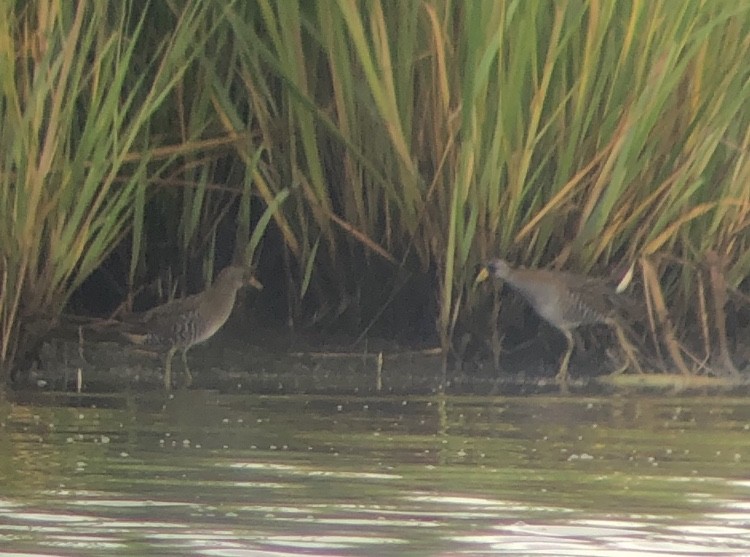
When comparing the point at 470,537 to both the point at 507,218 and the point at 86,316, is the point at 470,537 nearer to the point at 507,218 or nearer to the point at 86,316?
the point at 507,218

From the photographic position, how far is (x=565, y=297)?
20.1 feet

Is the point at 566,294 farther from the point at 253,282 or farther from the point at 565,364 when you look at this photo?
the point at 253,282

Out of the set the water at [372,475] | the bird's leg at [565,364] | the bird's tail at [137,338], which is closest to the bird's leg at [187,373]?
the bird's tail at [137,338]

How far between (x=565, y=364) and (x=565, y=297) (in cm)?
29

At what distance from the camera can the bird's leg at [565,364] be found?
20.6 feet

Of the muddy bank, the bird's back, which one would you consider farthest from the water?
the bird's back

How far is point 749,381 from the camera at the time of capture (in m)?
6.29

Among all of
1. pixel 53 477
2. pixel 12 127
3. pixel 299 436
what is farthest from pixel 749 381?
pixel 53 477

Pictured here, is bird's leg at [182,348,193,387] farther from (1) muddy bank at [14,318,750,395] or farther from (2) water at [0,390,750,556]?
(2) water at [0,390,750,556]

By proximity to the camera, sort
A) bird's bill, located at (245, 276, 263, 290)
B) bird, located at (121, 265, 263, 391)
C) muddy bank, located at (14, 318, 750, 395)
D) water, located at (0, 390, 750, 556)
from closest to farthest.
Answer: water, located at (0, 390, 750, 556)
muddy bank, located at (14, 318, 750, 395)
bird, located at (121, 265, 263, 391)
bird's bill, located at (245, 276, 263, 290)

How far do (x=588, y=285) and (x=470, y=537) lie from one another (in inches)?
105

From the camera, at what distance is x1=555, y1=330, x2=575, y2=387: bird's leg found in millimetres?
6273

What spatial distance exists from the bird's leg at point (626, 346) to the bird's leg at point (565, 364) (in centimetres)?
13

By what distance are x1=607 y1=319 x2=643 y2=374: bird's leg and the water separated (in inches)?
15.5
